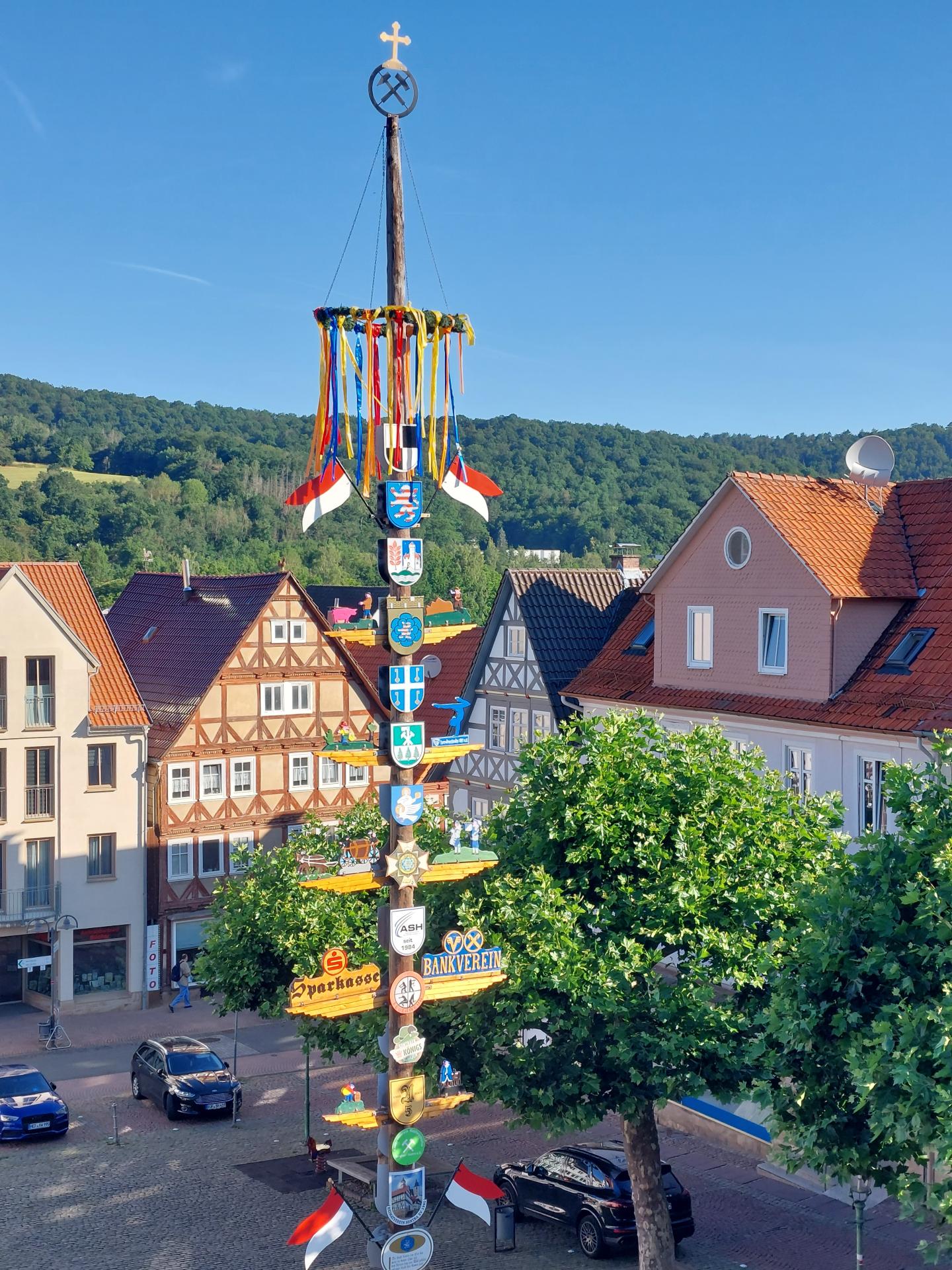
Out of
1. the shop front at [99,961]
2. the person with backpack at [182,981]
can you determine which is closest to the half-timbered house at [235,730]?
the person with backpack at [182,981]

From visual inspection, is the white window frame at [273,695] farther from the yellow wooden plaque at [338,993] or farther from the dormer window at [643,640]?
Answer: the yellow wooden plaque at [338,993]

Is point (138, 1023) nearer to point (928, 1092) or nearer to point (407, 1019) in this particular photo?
point (407, 1019)

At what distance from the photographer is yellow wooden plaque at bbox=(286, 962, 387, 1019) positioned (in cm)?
1877

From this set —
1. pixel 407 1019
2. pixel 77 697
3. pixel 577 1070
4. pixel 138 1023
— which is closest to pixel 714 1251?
pixel 577 1070

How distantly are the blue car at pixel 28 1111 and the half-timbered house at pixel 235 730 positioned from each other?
12874mm

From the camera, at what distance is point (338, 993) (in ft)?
62.5

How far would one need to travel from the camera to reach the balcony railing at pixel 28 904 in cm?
4222

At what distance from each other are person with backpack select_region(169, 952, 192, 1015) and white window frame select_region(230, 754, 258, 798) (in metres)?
5.19

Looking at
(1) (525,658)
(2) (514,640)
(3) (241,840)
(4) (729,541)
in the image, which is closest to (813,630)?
(4) (729,541)

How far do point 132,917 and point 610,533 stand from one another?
57.9 meters

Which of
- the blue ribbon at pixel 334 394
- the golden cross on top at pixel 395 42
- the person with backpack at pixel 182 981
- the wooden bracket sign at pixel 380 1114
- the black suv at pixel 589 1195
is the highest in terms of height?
the golden cross on top at pixel 395 42

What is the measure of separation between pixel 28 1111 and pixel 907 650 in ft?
64.7

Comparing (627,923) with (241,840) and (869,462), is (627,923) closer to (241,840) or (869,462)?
(869,462)

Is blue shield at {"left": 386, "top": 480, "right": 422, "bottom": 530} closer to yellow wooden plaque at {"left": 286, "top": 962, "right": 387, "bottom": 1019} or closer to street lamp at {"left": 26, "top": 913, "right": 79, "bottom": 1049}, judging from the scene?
yellow wooden plaque at {"left": 286, "top": 962, "right": 387, "bottom": 1019}
